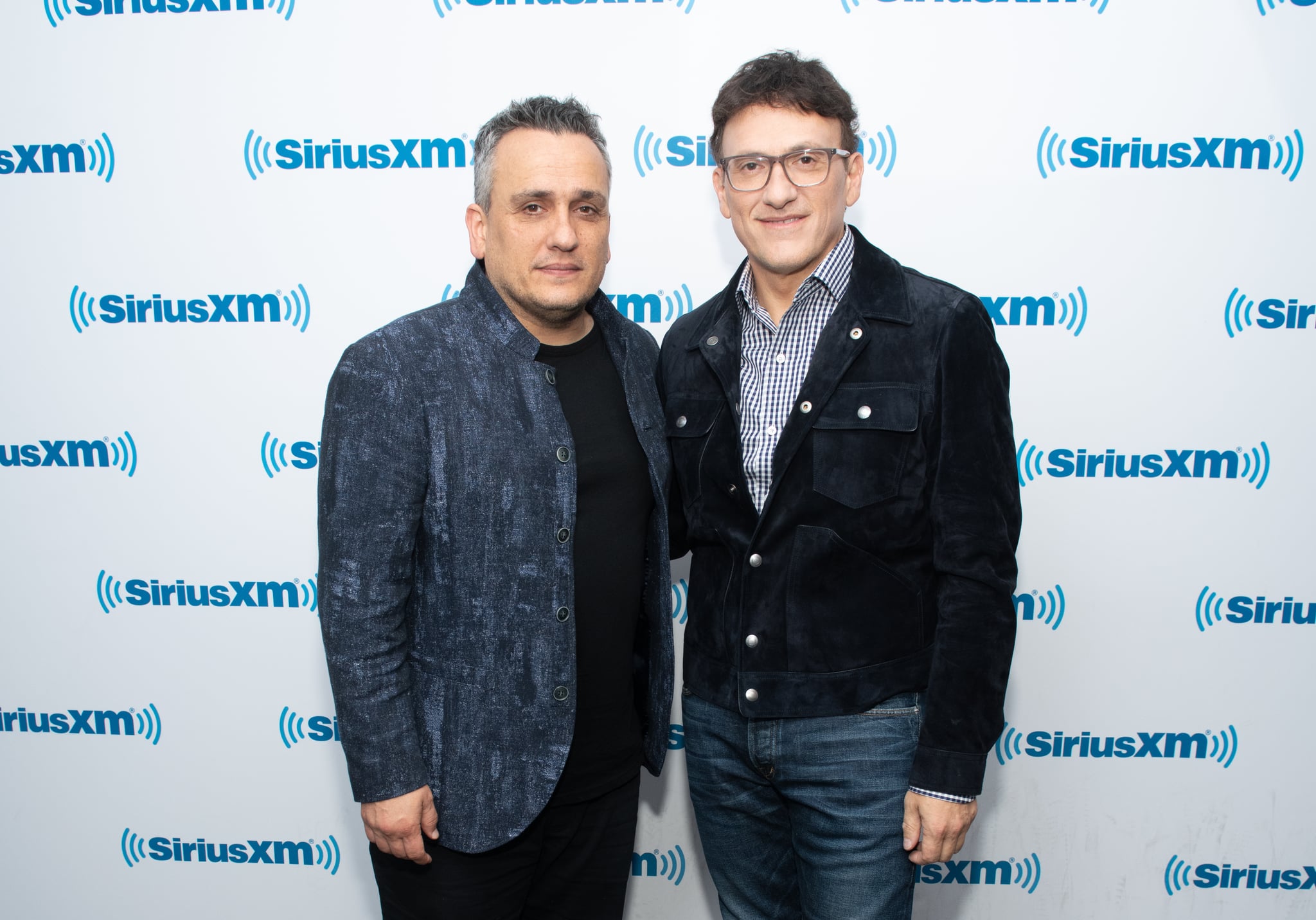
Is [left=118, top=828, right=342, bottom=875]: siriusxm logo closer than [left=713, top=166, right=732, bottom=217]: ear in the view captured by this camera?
No

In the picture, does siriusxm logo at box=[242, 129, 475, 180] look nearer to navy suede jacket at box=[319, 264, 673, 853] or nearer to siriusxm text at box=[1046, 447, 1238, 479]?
navy suede jacket at box=[319, 264, 673, 853]

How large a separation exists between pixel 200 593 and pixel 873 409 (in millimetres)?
2058

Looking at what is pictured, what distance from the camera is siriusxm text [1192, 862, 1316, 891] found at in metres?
2.44

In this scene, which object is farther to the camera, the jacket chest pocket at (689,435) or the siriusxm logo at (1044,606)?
the siriusxm logo at (1044,606)

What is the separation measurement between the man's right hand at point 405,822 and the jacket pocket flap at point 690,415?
837 millimetres

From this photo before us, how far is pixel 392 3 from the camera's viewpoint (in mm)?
2219

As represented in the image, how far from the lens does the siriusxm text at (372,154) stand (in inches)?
89.3

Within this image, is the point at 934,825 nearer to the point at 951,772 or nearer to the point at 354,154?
the point at 951,772

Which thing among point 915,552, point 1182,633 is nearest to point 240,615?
point 915,552

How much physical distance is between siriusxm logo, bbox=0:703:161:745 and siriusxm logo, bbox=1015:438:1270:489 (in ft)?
8.80

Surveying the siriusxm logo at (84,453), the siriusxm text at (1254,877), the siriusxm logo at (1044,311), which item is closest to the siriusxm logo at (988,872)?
the siriusxm text at (1254,877)

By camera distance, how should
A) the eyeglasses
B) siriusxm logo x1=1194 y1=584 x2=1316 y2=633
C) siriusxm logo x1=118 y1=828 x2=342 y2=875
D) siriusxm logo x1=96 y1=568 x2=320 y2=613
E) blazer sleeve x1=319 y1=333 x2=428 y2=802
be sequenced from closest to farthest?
blazer sleeve x1=319 y1=333 x2=428 y2=802 < the eyeglasses < siriusxm logo x1=1194 y1=584 x2=1316 y2=633 < siriusxm logo x1=96 y1=568 x2=320 y2=613 < siriusxm logo x1=118 y1=828 x2=342 y2=875

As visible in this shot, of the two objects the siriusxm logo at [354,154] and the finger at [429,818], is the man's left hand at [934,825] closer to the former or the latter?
the finger at [429,818]

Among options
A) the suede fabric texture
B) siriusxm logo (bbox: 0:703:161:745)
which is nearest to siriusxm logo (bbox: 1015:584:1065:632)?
the suede fabric texture
